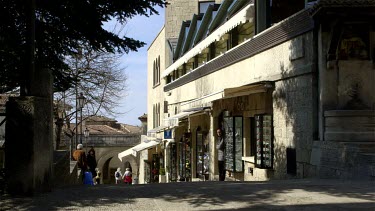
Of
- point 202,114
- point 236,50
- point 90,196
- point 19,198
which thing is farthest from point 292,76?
point 202,114

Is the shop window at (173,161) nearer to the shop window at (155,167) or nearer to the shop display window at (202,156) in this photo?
the shop window at (155,167)

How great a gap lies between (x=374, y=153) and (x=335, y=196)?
267cm

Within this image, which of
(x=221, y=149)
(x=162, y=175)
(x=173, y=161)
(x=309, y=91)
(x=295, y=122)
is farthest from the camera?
(x=162, y=175)

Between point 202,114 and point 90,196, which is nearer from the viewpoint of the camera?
point 90,196

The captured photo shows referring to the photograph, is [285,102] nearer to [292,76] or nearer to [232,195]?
[292,76]

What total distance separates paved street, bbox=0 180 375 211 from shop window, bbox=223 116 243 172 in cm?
744

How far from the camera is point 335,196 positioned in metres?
6.76

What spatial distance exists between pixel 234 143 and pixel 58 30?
772cm

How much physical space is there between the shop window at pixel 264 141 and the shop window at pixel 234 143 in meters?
1.55

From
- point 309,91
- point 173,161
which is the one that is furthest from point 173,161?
point 309,91

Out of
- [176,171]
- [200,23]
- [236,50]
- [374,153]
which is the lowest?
[176,171]

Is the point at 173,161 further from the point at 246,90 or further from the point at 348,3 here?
the point at 348,3

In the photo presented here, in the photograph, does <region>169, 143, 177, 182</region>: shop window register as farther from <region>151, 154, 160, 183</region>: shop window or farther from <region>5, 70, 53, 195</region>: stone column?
<region>5, 70, 53, 195</region>: stone column

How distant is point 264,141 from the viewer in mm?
13375
